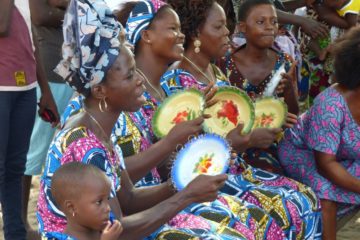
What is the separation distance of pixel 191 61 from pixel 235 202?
850mm

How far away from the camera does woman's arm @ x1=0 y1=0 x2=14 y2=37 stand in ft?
11.1

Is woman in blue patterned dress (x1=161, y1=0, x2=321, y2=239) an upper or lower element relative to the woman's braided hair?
lower

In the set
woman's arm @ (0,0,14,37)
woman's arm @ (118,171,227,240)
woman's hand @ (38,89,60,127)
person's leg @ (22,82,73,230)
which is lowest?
person's leg @ (22,82,73,230)

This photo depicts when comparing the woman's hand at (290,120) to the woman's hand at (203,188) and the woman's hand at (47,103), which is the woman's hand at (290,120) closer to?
the woman's hand at (203,188)

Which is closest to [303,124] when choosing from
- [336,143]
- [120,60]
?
[336,143]

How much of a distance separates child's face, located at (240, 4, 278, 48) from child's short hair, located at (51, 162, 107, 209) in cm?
197

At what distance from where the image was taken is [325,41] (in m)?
5.22

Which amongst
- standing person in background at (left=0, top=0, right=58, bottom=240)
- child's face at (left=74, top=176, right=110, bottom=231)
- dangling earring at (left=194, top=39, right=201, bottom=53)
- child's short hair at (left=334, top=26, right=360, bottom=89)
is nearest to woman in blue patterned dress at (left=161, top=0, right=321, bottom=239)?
dangling earring at (left=194, top=39, right=201, bottom=53)

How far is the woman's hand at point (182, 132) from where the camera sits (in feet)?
9.23

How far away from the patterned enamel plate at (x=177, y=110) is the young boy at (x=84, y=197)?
782 mm

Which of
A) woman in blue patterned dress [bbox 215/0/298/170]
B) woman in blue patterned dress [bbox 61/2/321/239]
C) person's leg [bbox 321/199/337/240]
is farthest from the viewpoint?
woman in blue patterned dress [bbox 215/0/298/170]

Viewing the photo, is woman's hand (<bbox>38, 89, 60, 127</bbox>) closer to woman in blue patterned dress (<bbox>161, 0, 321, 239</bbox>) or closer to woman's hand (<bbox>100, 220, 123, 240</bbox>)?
woman in blue patterned dress (<bbox>161, 0, 321, 239</bbox>)

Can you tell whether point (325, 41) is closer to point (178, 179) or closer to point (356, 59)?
point (356, 59)

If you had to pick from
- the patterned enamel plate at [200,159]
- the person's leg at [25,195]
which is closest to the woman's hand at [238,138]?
the patterned enamel plate at [200,159]
